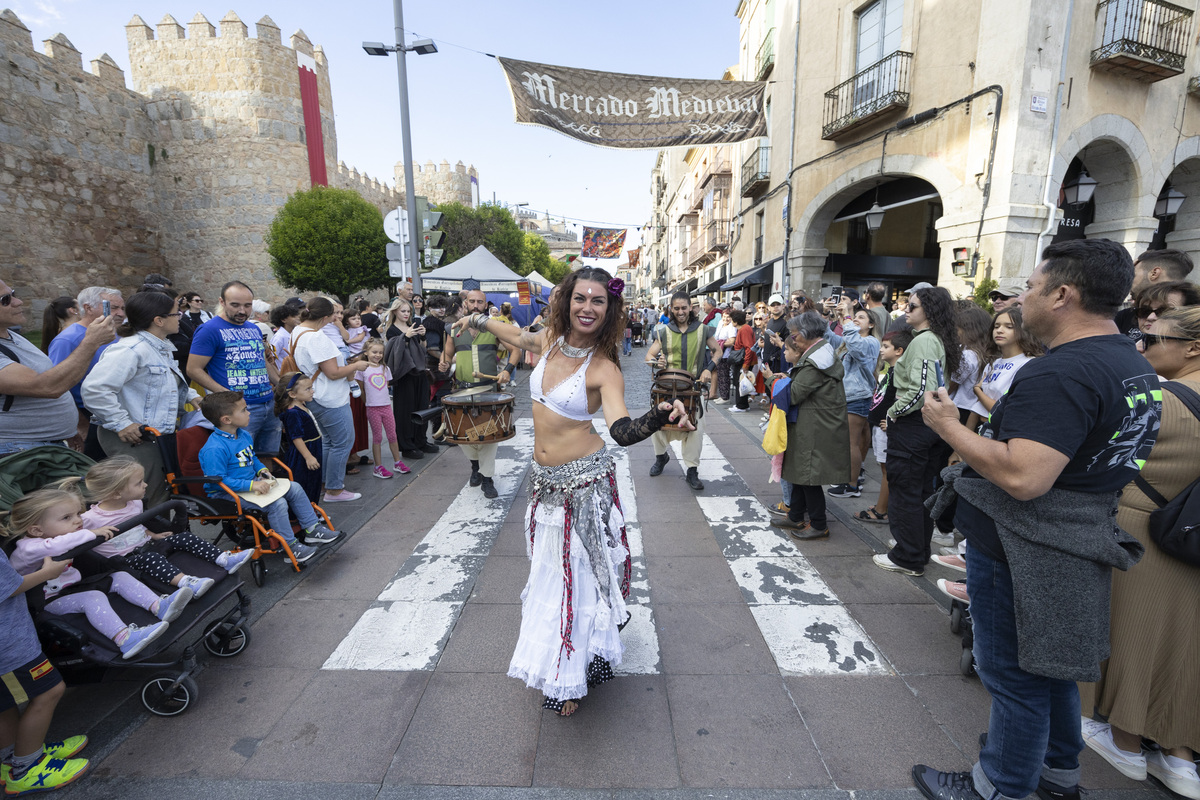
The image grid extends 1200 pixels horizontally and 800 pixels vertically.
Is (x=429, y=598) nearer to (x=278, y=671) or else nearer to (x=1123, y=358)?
(x=278, y=671)

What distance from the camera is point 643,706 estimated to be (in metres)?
2.47

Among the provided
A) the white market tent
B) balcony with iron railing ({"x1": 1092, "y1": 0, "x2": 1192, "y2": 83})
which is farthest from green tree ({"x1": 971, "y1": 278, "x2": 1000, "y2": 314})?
the white market tent

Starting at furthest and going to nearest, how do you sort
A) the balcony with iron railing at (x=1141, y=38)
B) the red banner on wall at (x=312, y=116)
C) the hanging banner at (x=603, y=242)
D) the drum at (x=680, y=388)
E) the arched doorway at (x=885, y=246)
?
the hanging banner at (x=603, y=242) < the red banner on wall at (x=312, y=116) < the arched doorway at (x=885, y=246) < the balcony with iron railing at (x=1141, y=38) < the drum at (x=680, y=388)

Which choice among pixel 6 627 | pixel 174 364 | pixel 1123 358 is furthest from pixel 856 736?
pixel 174 364

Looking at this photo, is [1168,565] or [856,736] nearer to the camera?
[1168,565]

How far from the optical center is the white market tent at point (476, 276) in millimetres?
12859

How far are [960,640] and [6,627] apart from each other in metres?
4.28

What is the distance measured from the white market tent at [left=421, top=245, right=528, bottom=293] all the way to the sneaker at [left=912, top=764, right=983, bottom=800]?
11.5 meters

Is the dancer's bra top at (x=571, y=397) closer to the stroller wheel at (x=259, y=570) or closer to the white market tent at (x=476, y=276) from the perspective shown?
the stroller wheel at (x=259, y=570)

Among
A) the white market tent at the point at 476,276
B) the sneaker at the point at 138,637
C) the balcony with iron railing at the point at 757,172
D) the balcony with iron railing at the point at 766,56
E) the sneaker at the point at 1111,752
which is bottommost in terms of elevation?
the sneaker at the point at 1111,752

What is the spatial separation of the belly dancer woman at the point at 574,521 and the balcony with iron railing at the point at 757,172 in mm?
16150

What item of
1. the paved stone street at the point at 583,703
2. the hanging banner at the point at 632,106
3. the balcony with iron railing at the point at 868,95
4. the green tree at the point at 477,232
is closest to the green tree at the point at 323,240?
the green tree at the point at 477,232

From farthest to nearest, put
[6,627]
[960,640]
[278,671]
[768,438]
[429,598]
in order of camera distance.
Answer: [768,438] < [429,598] < [960,640] < [278,671] < [6,627]

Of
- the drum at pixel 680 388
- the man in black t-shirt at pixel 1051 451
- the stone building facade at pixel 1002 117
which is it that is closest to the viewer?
the man in black t-shirt at pixel 1051 451
